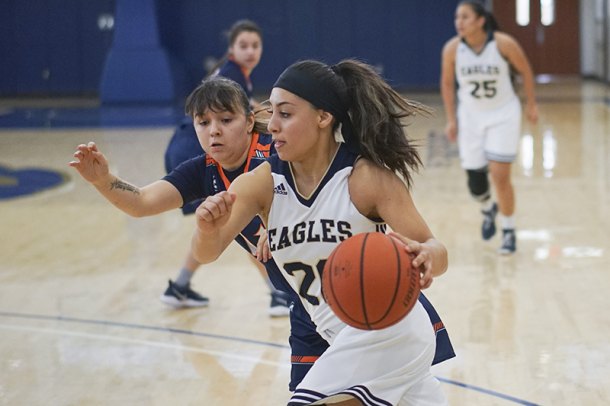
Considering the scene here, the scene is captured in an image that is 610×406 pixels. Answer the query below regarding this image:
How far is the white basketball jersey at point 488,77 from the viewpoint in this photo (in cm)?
748

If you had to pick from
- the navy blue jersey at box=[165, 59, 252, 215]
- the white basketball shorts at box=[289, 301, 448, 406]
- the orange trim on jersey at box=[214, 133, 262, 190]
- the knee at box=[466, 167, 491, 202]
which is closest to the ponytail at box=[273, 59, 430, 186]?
the white basketball shorts at box=[289, 301, 448, 406]

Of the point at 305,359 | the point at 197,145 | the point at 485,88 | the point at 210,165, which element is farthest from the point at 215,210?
the point at 485,88

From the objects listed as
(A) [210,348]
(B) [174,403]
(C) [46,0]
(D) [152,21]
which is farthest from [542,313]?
(C) [46,0]

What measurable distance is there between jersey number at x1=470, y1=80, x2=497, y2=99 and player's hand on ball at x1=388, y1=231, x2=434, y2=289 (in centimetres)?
487

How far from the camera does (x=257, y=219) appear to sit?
13.6 feet

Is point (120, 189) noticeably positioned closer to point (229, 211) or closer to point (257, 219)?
point (257, 219)

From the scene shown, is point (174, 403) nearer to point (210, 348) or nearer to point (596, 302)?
point (210, 348)

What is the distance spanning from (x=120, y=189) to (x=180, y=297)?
279cm

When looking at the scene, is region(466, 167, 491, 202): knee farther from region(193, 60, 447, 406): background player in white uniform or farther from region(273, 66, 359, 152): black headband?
region(273, 66, 359, 152): black headband

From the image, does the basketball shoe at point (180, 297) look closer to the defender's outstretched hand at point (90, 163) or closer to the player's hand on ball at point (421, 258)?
the defender's outstretched hand at point (90, 163)

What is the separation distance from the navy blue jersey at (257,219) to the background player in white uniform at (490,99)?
11.9ft

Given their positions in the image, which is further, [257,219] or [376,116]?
[257,219]

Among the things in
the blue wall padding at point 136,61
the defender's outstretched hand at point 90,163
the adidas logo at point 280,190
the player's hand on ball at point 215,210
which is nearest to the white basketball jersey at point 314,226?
the adidas logo at point 280,190

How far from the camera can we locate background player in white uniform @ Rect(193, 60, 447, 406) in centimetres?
300
